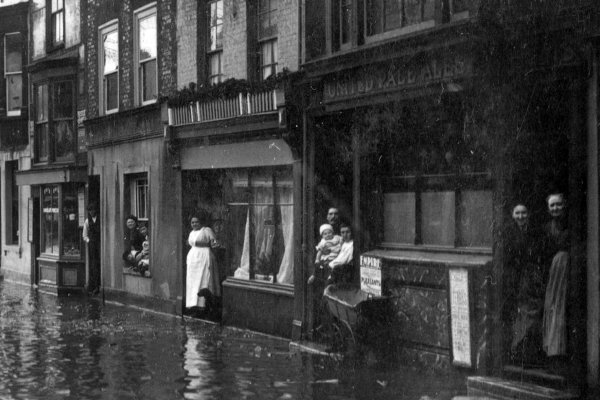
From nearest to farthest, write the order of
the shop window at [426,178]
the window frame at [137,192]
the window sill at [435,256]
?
the window sill at [435,256] < the shop window at [426,178] < the window frame at [137,192]

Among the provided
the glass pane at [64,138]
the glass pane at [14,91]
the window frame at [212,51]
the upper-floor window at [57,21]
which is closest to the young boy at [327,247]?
the window frame at [212,51]

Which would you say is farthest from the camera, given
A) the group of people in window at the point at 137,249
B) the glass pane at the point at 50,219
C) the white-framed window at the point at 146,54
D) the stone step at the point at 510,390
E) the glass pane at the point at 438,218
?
the glass pane at the point at 50,219

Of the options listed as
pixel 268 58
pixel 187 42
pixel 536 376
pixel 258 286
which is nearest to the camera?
pixel 536 376

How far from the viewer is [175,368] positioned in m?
11.7

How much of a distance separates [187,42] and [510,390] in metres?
10.9

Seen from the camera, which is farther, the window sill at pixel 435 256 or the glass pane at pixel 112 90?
the glass pane at pixel 112 90

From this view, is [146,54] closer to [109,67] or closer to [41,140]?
[109,67]

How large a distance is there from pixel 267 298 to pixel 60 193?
420 inches

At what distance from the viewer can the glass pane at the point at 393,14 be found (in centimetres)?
1208

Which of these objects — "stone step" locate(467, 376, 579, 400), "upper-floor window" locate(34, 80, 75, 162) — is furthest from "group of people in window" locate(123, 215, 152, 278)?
"stone step" locate(467, 376, 579, 400)

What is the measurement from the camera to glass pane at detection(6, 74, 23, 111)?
2820 cm

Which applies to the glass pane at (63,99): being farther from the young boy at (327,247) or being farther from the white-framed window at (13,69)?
the young boy at (327,247)

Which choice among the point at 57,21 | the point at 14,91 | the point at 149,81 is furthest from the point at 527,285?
the point at 14,91

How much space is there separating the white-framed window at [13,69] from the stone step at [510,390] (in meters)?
21.7
